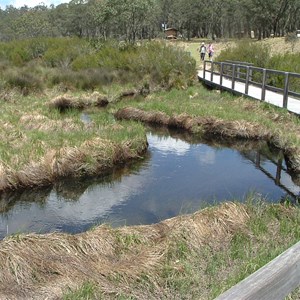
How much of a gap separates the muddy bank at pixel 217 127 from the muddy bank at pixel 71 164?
3137 millimetres

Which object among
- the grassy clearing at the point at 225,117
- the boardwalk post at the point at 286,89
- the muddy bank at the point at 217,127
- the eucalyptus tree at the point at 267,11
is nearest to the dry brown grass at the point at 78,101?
the grassy clearing at the point at 225,117

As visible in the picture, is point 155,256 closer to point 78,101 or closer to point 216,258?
point 216,258

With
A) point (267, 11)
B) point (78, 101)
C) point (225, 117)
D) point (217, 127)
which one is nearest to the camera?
point (217, 127)

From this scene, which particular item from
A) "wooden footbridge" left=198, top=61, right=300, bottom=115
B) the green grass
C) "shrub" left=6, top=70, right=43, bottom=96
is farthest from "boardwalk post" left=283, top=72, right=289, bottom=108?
"shrub" left=6, top=70, right=43, bottom=96

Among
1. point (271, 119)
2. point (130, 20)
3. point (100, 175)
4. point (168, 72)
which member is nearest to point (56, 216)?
point (100, 175)

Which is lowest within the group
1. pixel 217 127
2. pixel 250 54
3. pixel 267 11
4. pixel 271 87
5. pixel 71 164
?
pixel 217 127

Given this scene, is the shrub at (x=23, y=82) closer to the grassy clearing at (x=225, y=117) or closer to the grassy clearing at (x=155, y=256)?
the grassy clearing at (x=225, y=117)

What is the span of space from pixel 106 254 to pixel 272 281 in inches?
132

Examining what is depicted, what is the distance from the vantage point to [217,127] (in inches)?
519

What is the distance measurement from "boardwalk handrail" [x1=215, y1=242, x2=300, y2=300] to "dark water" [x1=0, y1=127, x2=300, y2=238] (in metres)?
4.92

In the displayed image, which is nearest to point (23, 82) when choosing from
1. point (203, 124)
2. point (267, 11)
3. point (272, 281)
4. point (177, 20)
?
point (203, 124)

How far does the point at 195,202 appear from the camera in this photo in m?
8.04

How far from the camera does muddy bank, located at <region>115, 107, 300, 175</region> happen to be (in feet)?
34.4

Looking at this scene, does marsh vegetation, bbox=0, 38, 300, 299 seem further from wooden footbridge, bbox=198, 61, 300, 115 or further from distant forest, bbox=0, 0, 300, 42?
distant forest, bbox=0, 0, 300, 42
